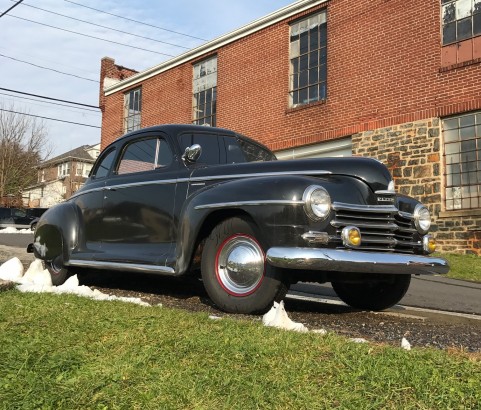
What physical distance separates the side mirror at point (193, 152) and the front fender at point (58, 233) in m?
1.70

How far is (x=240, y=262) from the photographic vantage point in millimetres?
4020

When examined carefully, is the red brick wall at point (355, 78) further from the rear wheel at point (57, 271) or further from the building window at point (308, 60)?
the rear wheel at point (57, 271)

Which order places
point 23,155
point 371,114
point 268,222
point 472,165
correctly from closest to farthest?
point 268,222
point 472,165
point 371,114
point 23,155

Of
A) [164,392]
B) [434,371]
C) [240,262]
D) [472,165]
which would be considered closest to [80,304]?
[240,262]

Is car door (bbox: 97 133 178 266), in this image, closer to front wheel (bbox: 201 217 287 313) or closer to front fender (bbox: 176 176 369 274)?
front fender (bbox: 176 176 369 274)

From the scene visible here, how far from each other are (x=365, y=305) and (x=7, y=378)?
11.5ft

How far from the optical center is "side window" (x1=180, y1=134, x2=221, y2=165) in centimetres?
509

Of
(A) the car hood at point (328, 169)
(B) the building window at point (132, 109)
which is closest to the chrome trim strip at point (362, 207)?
(A) the car hood at point (328, 169)

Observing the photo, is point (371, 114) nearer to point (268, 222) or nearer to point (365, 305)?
point (365, 305)

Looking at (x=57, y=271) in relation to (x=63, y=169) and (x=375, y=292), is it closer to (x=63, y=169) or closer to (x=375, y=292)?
(x=375, y=292)

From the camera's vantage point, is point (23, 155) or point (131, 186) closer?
point (131, 186)

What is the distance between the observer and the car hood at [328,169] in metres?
4.21

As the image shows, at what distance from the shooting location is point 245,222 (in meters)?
4.04

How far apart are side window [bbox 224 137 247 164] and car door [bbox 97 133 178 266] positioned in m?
0.55
